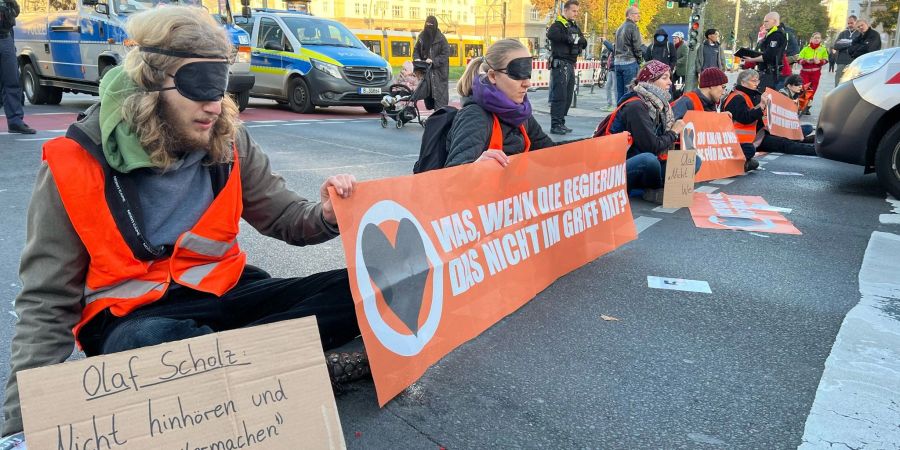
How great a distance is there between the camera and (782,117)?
34.0ft

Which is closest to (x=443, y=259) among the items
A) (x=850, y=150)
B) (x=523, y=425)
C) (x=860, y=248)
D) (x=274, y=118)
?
(x=523, y=425)

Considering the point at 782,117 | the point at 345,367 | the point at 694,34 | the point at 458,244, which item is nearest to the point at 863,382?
the point at 458,244

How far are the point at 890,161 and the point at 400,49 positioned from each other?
122 feet

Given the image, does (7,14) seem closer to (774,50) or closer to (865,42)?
(774,50)

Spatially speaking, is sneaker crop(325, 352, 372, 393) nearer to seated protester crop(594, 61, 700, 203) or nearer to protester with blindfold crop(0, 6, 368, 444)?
protester with blindfold crop(0, 6, 368, 444)

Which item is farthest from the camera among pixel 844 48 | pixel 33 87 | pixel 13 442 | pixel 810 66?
pixel 810 66

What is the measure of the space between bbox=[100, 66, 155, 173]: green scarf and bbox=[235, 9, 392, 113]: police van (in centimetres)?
1189

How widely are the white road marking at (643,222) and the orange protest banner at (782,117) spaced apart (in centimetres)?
471

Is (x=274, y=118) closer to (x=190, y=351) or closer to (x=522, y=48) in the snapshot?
(x=522, y=48)

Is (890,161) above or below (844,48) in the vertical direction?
below

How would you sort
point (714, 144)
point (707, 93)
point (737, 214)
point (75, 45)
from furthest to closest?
1. point (75, 45)
2. point (707, 93)
3. point (714, 144)
4. point (737, 214)

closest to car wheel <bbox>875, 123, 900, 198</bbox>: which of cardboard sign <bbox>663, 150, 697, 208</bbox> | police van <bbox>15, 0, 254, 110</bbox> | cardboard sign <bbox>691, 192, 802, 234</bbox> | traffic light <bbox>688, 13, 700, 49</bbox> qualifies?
cardboard sign <bbox>691, 192, 802, 234</bbox>

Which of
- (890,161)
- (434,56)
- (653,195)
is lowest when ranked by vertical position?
(653,195)

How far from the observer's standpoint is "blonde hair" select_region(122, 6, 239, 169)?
2105 millimetres
